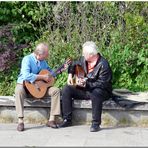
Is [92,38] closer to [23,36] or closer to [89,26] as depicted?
[89,26]

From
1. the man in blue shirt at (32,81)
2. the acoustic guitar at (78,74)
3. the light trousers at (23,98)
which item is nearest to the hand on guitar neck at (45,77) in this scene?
the man in blue shirt at (32,81)

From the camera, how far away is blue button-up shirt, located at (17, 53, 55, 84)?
7.95 metres

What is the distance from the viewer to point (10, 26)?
33.1 feet

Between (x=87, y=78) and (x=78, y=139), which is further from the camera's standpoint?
(x=87, y=78)

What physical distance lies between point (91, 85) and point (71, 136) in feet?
2.82

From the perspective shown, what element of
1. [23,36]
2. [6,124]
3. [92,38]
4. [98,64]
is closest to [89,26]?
[92,38]

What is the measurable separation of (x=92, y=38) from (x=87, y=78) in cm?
197

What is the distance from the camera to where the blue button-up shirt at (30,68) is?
26.1 ft

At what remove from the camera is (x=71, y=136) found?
749cm

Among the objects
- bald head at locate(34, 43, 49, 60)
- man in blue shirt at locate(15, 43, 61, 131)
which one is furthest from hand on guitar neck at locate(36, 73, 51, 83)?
bald head at locate(34, 43, 49, 60)

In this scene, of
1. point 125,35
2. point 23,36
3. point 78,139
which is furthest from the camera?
point 23,36

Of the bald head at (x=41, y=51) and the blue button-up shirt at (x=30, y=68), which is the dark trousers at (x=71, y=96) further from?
the bald head at (x=41, y=51)

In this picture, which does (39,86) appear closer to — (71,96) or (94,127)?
(71,96)

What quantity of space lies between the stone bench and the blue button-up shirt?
0.40 meters
